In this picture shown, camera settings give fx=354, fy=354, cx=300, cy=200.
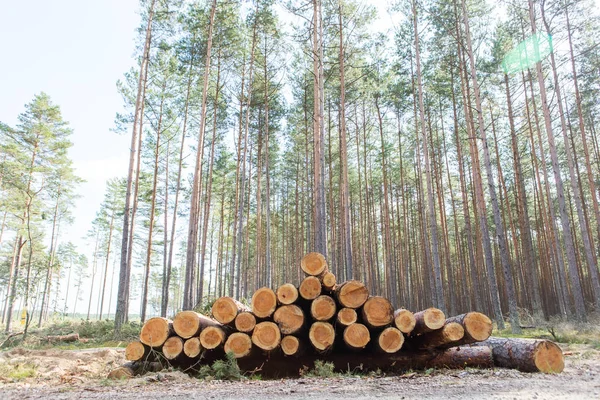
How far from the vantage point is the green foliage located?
4.46m

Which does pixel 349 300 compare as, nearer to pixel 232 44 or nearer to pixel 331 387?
pixel 331 387

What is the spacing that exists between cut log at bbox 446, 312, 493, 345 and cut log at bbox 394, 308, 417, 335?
2.11ft

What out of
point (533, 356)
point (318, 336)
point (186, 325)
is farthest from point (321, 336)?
point (533, 356)

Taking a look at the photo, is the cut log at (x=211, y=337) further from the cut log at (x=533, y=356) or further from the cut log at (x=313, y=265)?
the cut log at (x=533, y=356)

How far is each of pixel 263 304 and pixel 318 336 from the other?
0.87m

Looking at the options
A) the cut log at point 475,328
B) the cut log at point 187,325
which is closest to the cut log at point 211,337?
the cut log at point 187,325

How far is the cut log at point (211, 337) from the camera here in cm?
489

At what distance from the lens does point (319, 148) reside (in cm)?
1103

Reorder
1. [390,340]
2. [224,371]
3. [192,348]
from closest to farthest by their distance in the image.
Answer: [224,371] < [390,340] < [192,348]

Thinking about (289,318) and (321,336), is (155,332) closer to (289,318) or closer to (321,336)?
(289,318)

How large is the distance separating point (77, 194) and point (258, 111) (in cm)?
1915

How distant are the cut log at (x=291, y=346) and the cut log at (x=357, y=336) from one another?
2.12 feet

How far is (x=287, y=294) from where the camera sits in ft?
16.5

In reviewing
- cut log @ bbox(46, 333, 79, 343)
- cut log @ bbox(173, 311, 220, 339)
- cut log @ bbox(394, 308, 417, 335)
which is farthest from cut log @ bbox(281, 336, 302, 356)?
cut log @ bbox(46, 333, 79, 343)
